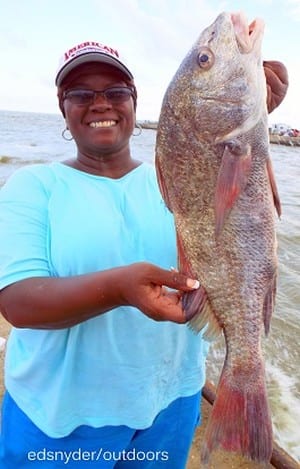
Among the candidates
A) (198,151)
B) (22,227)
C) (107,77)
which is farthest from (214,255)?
(107,77)

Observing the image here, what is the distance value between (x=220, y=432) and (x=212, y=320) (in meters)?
0.41

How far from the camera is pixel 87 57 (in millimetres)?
1797

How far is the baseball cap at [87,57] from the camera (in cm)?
180

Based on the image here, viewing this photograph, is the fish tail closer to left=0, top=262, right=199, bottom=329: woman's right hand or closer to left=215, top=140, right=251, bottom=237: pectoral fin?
left=0, top=262, right=199, bottom=329: woman's right hand

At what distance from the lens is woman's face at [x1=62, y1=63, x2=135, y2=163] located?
185 cm

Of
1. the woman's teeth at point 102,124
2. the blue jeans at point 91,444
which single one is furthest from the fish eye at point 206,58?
the blue jeans at point 91,444

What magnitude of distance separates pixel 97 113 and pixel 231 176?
2.21ft

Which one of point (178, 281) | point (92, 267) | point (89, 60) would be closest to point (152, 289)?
point (178, 281)

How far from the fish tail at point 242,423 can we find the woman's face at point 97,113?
112 cm

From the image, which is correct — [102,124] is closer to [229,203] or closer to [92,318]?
[229,203]

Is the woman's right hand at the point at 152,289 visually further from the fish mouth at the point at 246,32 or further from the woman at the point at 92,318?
the fish mouth at the point at 246,32

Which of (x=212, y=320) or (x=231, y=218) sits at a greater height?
(x=231, y=218)

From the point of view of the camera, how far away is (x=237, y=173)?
1525 mm

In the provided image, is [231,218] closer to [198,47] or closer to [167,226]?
[167,226]
